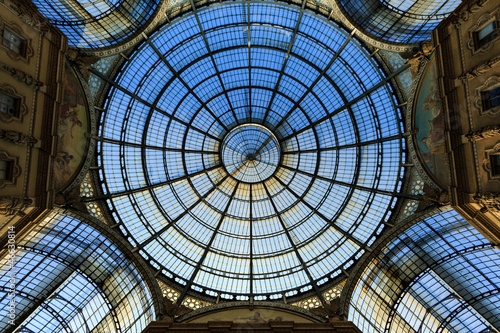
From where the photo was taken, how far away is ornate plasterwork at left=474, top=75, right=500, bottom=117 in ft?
56.6

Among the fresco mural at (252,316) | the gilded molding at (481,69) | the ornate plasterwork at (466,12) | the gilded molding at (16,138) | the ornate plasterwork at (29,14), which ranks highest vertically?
the ornate plasterwork at (29,14)

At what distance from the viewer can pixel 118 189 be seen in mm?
29734

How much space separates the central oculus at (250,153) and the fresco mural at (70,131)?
13728 mm

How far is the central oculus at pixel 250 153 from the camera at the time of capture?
35594 mm

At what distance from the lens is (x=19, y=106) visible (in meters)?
17.9

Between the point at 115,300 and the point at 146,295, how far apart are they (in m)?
2.40

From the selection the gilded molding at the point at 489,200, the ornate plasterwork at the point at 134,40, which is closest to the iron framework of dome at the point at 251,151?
the ornate plasterwork at the point at 134,40

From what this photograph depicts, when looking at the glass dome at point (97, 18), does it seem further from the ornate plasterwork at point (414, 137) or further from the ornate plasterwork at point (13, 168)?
the ornate plasterwork at point (414, 137)

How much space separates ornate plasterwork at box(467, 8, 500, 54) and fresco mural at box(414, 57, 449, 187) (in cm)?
412

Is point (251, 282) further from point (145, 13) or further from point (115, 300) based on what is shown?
point (145, 13)

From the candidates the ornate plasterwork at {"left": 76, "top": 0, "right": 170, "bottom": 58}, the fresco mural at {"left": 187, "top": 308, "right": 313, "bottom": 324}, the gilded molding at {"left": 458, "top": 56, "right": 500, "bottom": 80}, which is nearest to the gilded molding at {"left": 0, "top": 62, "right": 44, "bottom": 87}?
the ornate plasterwork at {"left": 76, "top": 0, "right": 170, "bottom": 58}

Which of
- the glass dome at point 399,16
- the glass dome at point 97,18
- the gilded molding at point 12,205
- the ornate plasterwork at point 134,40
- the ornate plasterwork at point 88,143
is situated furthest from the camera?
the ornate plasterwork at point 88,143

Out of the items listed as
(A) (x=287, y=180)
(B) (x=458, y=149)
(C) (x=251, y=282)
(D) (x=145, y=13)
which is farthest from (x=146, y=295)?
(B) (x=458, y=149)

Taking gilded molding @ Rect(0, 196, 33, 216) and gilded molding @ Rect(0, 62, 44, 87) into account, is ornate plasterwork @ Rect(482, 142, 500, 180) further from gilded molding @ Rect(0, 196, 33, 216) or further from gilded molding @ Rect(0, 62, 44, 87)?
gilded molding @ Rect(0, 62, 44, 87)
